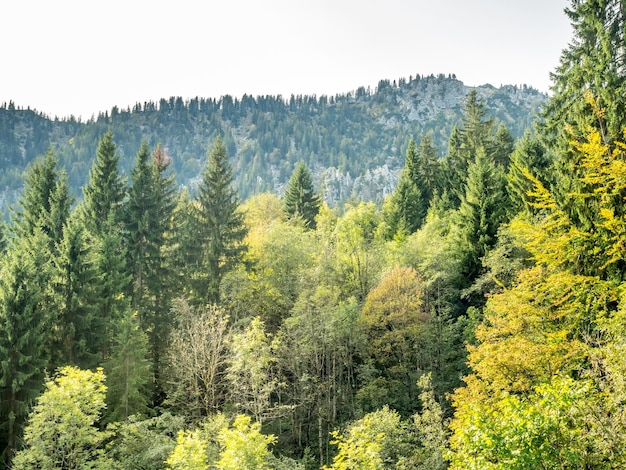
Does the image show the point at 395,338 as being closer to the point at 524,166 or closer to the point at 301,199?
the point at 524,166

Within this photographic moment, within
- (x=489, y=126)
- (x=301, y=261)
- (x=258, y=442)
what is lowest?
(x=258, y=442)

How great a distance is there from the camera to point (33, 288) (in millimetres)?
21578

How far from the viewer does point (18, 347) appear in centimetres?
2058

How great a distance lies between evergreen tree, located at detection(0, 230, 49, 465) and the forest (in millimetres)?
95

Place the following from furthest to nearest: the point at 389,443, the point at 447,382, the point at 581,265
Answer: the point at 447,382 < the point at 389,443 < the point at 581,265

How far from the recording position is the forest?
556 inches

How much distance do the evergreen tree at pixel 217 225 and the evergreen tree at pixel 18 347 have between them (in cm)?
1107

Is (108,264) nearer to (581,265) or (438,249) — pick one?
(438,249)

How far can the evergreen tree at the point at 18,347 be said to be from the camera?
20.1 metres

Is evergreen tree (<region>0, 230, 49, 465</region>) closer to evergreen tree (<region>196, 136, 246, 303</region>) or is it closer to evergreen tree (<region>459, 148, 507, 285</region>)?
evergreen tree (<region>196, 136, 246, 303</region>)

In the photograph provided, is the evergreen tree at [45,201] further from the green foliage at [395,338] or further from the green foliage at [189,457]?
the green foliage at [395,338]

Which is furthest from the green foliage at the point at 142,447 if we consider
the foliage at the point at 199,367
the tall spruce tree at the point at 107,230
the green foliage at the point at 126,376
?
the tall spruce tree at the point at 107,230

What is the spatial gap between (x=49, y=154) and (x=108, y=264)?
10.7m

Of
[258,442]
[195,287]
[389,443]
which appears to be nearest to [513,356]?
[389,443]
